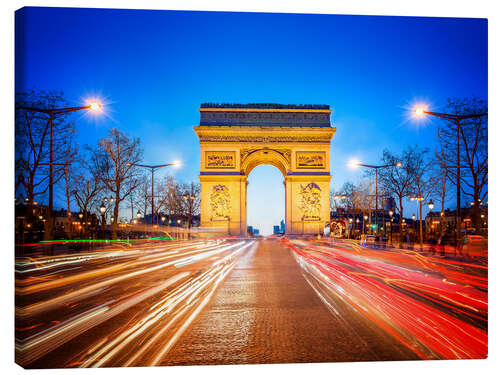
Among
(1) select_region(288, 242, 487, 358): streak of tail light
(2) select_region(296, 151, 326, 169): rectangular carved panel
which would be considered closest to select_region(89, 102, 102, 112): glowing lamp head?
(1) select_region(288, 242, 487, 358): streak of tail light

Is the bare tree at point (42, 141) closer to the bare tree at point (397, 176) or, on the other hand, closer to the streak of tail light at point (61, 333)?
the streak of tail light at point (61, 333)

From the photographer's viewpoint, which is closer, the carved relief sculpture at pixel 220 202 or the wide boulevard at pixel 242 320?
the wide boulevard at pixel 242 320

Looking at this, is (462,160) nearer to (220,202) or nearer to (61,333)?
(61,333)

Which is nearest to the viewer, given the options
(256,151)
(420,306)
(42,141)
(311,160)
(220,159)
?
(420,306)

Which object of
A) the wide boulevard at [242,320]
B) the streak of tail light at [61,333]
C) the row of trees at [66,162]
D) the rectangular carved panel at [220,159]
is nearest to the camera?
the wide boulevard at [242,320]

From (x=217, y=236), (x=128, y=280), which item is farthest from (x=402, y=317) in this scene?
(x=217, y=236)

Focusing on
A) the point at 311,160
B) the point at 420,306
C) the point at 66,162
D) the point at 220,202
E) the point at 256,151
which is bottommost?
the point at 420,306

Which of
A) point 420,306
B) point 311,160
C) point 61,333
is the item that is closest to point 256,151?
point 311,160

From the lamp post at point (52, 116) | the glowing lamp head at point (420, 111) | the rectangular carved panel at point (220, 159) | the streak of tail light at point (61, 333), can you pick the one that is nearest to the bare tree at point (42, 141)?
the lamp post at point (52, 116)
